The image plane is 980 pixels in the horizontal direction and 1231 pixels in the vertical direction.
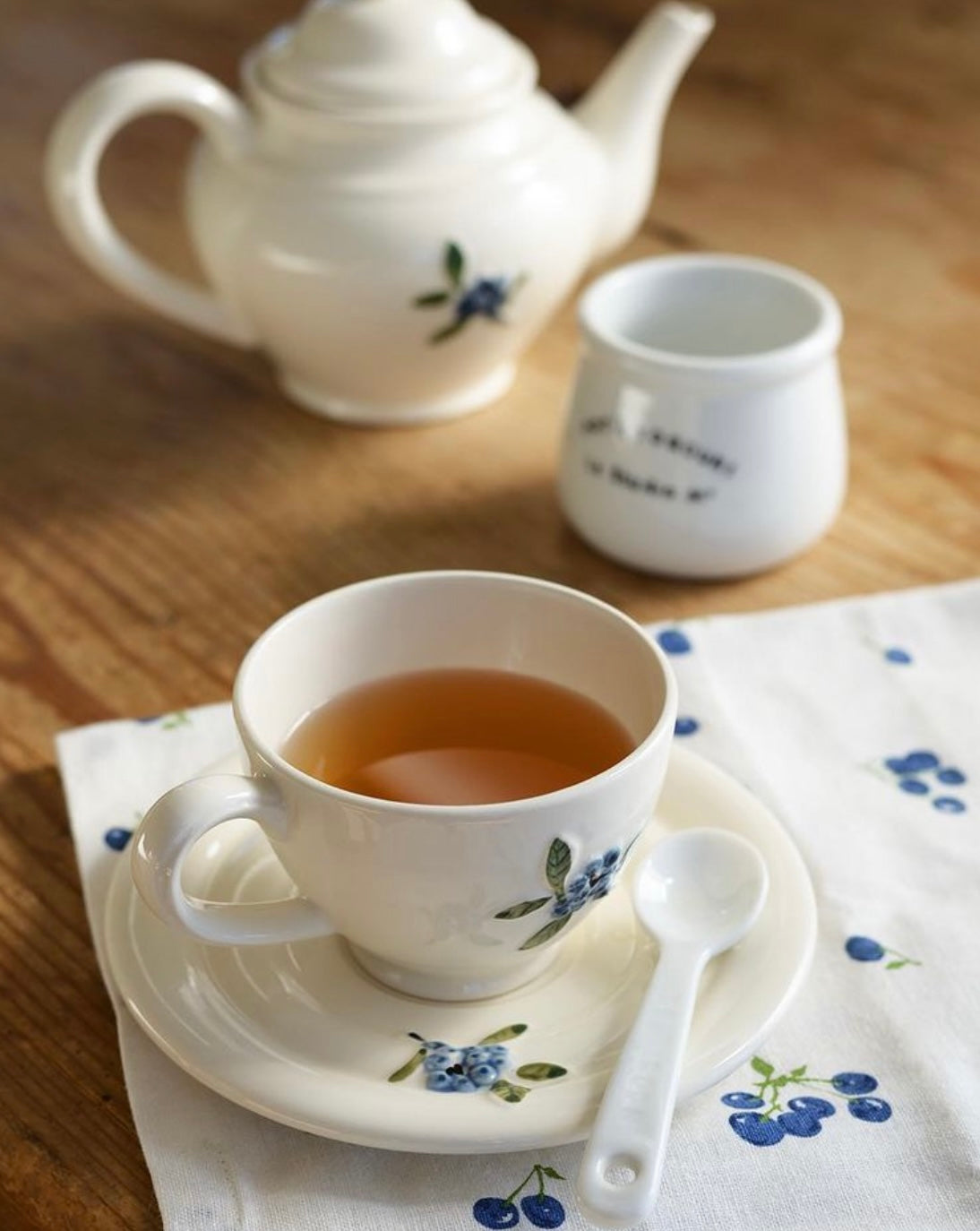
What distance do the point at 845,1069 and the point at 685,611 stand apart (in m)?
0.31

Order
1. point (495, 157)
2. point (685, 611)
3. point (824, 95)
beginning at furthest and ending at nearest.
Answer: point (824, 95) → point (495, 157) → point (685, 611)

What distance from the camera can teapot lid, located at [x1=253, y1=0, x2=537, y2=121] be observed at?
86 cm

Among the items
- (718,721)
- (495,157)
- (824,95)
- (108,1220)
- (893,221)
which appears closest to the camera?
(108,1220)

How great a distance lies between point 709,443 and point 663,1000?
0.35 metres

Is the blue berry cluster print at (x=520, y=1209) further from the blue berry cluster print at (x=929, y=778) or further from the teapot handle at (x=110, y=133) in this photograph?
the teapot handle at (x=110, y=133)

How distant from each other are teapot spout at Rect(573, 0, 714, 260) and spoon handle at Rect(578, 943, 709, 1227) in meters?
0.57

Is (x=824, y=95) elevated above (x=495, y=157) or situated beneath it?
situated beneath

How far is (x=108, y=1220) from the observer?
1.57ft

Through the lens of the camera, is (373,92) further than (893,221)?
No

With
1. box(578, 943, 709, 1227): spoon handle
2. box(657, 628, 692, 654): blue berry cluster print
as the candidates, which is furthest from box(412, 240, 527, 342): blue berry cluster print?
box(578, 943, 709, 1227): spoon handle

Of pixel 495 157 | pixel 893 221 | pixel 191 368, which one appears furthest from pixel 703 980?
pixel 893 221

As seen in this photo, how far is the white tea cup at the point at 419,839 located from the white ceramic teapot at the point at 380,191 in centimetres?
36

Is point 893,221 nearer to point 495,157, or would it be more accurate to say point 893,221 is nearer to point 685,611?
point 495,157

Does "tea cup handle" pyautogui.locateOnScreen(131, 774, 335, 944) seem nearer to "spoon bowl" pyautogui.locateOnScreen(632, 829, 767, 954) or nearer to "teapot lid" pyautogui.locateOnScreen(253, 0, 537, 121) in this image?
"spoon bowl" pyautogui.locateOnScreen(632, 829, 767, 954)
